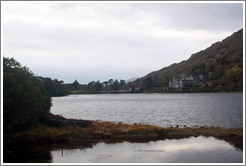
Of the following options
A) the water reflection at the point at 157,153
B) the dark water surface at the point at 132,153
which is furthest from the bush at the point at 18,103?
the water reflection at the point at 157,153

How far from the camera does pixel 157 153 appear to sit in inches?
1585

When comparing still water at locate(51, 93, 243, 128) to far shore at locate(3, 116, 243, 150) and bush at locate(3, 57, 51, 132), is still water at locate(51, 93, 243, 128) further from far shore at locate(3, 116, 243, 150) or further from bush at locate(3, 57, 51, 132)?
bush at locate(3, 57, 51, 132)

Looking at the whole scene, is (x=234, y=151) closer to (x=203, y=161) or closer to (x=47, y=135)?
(x=203, y=161)

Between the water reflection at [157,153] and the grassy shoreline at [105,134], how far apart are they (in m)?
3.51

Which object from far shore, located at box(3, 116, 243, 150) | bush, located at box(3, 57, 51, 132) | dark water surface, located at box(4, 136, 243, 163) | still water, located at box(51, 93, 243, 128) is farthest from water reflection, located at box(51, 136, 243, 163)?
still water, located at box(51, 93, 243, 128)

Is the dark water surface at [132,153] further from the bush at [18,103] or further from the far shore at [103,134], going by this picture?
the bush at [18,103]

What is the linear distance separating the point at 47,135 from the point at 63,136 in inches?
98.4

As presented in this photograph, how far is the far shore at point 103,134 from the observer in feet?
148

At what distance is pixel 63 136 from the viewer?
46.2m

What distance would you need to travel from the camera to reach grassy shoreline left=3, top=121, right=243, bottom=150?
4512cm

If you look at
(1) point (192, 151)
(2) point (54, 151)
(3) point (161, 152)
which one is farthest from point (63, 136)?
(1) point (192, 151)

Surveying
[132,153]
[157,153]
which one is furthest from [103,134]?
[157,153]

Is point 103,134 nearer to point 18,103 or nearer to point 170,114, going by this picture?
point 18,103

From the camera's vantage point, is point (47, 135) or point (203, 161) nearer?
point (203, 161)
